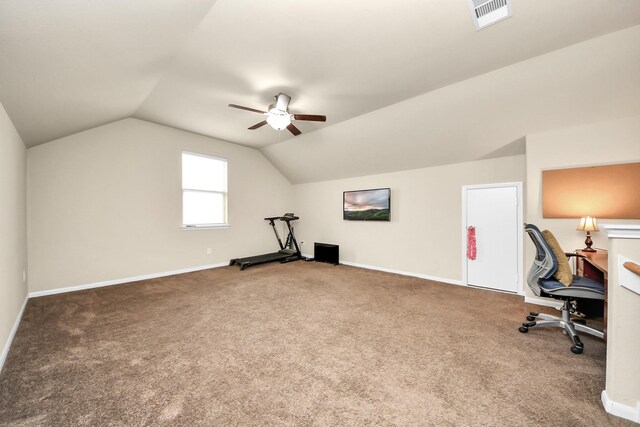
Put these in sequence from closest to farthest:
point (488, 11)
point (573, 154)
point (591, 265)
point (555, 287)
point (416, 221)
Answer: point (488, 11) → point (555, 287) → point (591, 265) → point (573, 154) → point (416, 221)

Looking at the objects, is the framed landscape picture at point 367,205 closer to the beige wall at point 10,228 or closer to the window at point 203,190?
the window at point 203,190

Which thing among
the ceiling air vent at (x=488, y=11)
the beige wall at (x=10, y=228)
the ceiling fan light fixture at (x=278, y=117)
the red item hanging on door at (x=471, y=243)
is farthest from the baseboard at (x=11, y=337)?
the red item hanging on door at (x=471, y=243)

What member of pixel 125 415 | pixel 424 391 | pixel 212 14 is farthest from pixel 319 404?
pixel 212 14

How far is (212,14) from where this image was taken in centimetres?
199

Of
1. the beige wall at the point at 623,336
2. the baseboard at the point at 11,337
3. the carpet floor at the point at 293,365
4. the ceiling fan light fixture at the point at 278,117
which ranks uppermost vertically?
the ceiling fan light fixture at the point at 278,117

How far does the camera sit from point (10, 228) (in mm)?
2428

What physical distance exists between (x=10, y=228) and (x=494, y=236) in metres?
6.16

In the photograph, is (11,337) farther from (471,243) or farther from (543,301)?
(543,301)

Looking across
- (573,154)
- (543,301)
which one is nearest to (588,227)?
(573,154)

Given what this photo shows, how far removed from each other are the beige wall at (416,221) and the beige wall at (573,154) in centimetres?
42

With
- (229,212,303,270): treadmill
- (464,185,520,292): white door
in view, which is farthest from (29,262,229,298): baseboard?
(464,185,520,292): white door

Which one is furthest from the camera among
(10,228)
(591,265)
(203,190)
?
(203,190)

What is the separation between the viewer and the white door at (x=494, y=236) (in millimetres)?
3854

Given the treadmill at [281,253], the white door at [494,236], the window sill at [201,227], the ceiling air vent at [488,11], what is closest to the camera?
the ceiling air vent at [488,11]
